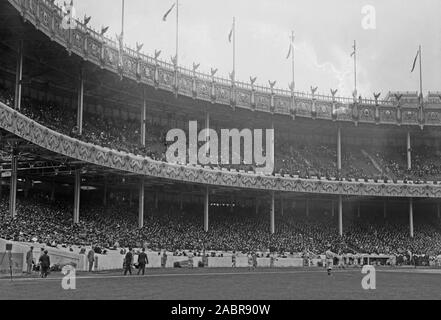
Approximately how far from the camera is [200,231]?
6662 centimetres

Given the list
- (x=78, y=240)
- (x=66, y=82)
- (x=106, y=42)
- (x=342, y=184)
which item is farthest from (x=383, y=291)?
(x=342, y=184)

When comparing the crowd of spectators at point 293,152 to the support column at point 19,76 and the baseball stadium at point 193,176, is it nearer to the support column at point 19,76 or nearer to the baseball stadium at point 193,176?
the baseball stadium at point 193,176

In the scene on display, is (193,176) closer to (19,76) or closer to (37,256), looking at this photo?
(19,76)

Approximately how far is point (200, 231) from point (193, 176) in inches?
232

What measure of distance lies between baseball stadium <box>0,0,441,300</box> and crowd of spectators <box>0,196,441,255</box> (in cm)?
24

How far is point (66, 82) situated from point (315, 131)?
35.0 metres

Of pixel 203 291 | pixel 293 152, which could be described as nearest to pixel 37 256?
pixel 203 291

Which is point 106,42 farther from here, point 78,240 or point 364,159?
point 364,159

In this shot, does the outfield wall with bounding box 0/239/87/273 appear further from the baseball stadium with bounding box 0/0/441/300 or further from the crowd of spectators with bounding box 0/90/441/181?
the crowd of spectators with bounding box 0/90/441/181

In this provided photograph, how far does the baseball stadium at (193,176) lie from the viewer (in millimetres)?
42719

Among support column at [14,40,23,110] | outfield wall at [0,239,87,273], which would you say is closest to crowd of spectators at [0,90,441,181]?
support column at [14,40,23,110]

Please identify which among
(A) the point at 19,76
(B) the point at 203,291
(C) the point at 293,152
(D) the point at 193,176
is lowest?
(B) the point at 203,291

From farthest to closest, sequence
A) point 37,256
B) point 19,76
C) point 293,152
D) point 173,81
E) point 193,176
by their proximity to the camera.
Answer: point 293,152 → point 173,81 → point 193,176 → point 19,76 → point 37,256

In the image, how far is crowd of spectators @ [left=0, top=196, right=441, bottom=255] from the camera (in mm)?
49281
